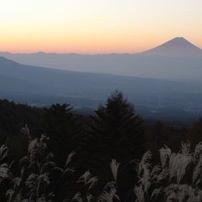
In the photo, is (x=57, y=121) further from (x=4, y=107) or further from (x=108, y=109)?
(x=4, y=107)

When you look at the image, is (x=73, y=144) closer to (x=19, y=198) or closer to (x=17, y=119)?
(x=19, y=198)

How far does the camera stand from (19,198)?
20.0 feet

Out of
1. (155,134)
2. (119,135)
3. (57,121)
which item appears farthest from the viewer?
(155,134)

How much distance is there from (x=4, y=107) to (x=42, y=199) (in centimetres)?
5405

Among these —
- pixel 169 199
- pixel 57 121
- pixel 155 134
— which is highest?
pixel 169 199

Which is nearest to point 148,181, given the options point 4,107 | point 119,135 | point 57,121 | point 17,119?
point 119,135

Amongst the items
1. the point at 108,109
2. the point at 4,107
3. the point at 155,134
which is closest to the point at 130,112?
the point at 108,109

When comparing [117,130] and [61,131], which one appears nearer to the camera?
[117,130]

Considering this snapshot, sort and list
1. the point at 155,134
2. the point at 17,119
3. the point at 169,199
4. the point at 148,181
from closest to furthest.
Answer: the point at 169,199 → the point at 148,181 → the point at 155,134 → the point at 17,119

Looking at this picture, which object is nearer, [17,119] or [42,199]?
[42,199]

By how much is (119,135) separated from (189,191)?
20376 mm

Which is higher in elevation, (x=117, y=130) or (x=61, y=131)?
(x=117, y=130)

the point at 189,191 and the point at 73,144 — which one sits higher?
the point at 189,191

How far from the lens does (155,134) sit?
52.0 m
